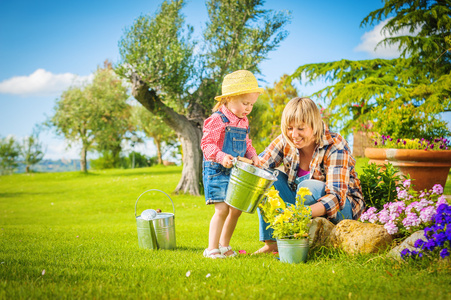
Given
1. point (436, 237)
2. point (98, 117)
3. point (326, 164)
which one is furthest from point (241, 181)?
point (98, 117)

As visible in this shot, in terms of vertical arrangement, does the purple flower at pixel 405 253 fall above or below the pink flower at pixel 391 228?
below

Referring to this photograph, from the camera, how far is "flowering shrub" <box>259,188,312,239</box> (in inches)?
116

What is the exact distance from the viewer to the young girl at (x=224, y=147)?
3.37 metres

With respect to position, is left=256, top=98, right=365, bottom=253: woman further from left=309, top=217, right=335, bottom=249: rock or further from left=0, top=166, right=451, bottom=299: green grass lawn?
left=0, top=166, right=451, bottom=299: green grass lawn

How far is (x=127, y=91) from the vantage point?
942 inches

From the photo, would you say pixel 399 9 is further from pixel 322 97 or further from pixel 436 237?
pixel 436 237

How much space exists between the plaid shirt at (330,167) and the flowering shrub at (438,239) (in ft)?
2.46

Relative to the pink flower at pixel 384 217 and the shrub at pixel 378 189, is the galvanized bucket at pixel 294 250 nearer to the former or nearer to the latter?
the pink flower at pixel 384 217

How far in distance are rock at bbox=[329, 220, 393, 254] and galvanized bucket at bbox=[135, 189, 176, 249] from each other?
190 centimetres

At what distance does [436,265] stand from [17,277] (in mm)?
3056

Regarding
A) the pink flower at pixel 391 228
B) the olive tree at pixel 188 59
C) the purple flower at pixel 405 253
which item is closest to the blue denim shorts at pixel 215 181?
the pink flower at pixel 391 228

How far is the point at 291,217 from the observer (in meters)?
2.97

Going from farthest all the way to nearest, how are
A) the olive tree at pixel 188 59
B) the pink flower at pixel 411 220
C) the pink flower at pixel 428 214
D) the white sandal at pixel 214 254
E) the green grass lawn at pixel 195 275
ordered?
the olive tree at pixel 188 59 → the white sandal at pixel 214 254 → the pink flower at pixel 411 220 → the pink flower at pixel 428 214 → the green grass lawn at pixel 195 275

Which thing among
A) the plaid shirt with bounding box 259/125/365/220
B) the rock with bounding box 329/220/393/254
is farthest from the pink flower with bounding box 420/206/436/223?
the plaid shirt with bounding box 259/125/365/220
